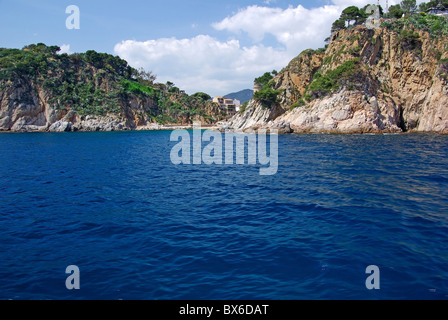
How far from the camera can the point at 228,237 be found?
10812 millimetres

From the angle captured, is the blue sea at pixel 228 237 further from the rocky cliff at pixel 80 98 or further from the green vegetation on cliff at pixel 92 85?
the green vegetation on cliff at pixel 92 85

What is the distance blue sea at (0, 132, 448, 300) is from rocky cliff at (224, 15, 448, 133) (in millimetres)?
48818

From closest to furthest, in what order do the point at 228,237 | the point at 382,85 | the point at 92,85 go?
1. the point at 228,237
2. the point at 382,85
3. the point at 92,85

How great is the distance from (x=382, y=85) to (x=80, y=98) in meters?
103

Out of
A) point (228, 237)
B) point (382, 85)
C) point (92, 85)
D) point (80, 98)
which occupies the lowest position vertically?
point (228, 237)

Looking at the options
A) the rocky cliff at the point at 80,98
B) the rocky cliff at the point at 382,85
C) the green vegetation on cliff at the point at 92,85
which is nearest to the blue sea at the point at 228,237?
the rocky cliff at the point at 382,85

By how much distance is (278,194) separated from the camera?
16672mm

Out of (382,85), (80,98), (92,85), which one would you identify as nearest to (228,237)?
(382,85)

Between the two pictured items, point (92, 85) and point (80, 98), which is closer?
point (80, 98)

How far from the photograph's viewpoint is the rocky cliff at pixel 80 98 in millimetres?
100062

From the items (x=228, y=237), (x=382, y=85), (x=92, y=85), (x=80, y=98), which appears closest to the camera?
(x=228, y=237)

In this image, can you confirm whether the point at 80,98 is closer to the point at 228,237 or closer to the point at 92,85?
the point at 92,85

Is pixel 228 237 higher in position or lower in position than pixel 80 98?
lower

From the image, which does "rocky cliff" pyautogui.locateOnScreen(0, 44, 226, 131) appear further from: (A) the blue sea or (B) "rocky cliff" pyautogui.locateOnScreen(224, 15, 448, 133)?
(A) the blue sea
